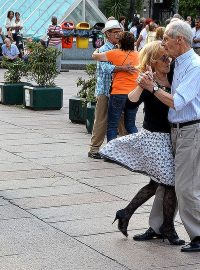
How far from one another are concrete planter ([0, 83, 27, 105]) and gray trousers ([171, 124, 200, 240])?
11.9 m

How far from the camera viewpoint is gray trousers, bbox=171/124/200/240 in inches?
273

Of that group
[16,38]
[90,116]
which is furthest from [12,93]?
[16,38]

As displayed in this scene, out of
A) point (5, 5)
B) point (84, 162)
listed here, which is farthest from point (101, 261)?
point (5, 5)

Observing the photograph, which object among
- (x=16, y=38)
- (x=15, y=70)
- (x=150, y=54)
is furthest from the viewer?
(x=16, y=38)

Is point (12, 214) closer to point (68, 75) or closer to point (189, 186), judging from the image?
point (189, 186)

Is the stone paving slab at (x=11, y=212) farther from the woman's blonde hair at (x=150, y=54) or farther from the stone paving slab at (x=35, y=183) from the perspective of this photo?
the woman's blonde hair at (x=150, y=54)

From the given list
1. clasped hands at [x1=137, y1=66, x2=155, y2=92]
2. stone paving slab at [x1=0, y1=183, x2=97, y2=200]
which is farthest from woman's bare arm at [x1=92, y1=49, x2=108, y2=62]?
clasped hands at [x1=137, y1=66, x2=155, y2=92]

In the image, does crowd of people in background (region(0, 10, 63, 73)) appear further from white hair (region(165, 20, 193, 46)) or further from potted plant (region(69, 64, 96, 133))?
white hair (region(165, 20, 193, 46))

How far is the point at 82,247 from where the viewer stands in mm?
7191

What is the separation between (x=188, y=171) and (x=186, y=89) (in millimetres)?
660

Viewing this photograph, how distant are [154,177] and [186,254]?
69cm

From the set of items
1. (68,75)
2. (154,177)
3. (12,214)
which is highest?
(154,177)

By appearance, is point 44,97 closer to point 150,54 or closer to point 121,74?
point 121,74

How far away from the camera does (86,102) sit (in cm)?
1480
